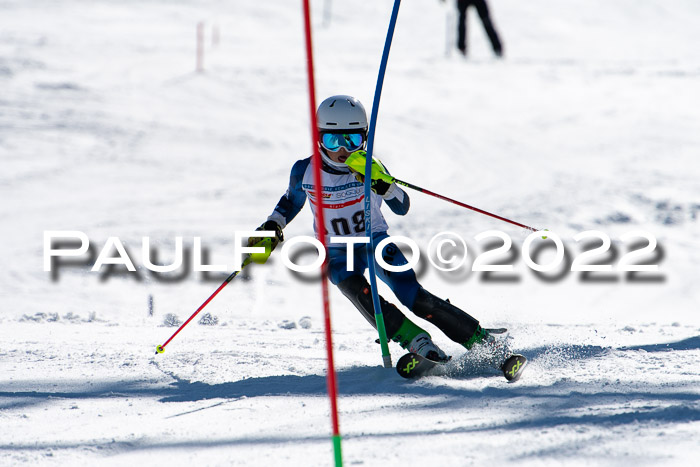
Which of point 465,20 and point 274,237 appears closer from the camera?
point 274,237

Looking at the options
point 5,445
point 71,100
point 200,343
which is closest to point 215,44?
point 71,100

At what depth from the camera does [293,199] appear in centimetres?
456

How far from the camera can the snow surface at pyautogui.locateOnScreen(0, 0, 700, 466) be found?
10.4 ft

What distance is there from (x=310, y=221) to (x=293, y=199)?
6.05 meters

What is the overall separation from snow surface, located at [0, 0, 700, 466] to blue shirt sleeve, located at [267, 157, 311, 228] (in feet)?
2.75

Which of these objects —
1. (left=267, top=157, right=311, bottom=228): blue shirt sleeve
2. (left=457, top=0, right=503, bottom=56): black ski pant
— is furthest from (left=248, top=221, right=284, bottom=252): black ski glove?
(left=457, top=0, right=503, bottom=56): black ski pant

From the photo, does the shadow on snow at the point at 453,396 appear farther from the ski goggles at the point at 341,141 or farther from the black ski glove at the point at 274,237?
the ski goggles at the point at 341,141

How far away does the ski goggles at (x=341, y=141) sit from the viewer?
4.18m

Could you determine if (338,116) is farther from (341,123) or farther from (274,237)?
(274,237)

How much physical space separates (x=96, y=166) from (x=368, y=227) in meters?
9.63

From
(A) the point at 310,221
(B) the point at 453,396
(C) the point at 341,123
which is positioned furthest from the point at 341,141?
(A) the point at 310,221

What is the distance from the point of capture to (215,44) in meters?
21.1

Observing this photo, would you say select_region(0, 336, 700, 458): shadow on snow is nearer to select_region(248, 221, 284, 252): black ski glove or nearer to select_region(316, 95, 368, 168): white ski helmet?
select_region(248, 221, 284, 252): black ski glove

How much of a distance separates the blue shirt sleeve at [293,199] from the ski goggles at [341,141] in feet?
0.80
